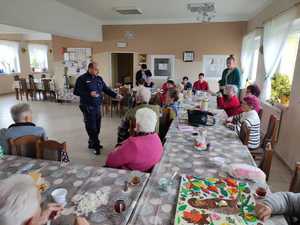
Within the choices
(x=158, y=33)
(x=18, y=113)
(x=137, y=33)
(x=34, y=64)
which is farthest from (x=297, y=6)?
(x=34, y=64)

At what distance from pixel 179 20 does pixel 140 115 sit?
5.72 metres

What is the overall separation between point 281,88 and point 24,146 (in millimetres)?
3699

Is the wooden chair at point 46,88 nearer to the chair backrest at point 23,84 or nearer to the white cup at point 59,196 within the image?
the chair backrest at point 23,84

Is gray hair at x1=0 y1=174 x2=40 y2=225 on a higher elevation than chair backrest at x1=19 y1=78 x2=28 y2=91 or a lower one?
higher

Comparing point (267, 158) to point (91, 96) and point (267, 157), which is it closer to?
point (267, 157)

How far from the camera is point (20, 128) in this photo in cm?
190

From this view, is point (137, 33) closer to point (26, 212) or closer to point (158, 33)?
point (158, 33)

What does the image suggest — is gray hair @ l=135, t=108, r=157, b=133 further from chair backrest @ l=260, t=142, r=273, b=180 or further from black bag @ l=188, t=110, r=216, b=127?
black bag @ l=188, t=110, r=216, b=127

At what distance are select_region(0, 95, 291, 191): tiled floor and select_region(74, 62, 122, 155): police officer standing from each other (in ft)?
1.00

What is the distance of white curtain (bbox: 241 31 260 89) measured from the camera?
5293 mm

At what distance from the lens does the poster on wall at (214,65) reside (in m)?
6.52

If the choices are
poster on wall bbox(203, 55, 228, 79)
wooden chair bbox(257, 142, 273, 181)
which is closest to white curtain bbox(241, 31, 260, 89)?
poster on wall bbox(203, 55, 228, 79)

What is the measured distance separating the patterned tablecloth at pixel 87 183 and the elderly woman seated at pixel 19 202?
0.28 meters

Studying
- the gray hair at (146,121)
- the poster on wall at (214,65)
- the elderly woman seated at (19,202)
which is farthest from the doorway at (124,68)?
the elderly woman seated at (19,202)
